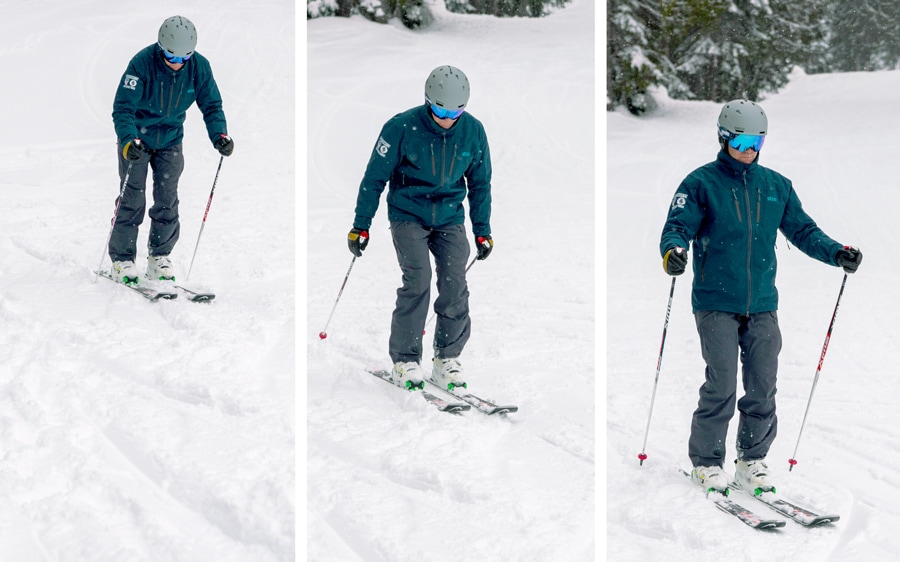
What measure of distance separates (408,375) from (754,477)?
1265 millimetres

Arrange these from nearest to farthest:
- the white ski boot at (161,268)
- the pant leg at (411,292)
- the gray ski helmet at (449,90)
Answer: the gray ski helmet at (449,90)
the pant leg at (411,292)
the white ski boot at (161,268)

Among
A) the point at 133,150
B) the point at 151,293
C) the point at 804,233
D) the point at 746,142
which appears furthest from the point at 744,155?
the point at 151,293

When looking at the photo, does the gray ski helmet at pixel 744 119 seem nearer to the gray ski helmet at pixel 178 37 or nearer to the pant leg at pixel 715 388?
the pant leg at pixel 715 388

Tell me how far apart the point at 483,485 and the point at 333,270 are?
2378 millimetres

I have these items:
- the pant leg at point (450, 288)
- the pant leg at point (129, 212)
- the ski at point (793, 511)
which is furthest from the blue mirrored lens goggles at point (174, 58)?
Answer: the ski at point (793, 511)

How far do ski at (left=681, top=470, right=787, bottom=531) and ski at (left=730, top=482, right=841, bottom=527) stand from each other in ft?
0.20

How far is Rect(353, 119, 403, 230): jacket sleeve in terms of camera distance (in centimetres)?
366

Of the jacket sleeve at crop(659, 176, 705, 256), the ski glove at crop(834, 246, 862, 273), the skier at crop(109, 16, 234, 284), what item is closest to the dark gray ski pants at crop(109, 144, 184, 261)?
the skier at crop(109, 16, 234, 284)

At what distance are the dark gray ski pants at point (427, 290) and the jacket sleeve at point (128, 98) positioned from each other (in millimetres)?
1344

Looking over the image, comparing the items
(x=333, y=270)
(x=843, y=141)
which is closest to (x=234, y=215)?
(x=333, y=270)

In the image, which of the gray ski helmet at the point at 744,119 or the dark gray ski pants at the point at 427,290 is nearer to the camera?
the gray ski helmet at the point at 744,119

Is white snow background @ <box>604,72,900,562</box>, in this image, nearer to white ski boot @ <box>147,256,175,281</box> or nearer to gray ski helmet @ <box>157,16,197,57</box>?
white ski boot @ <box>147,256,175,281</box>

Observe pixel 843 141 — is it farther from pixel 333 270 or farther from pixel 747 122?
pixel 747 122

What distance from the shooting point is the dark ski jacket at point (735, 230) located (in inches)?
132
